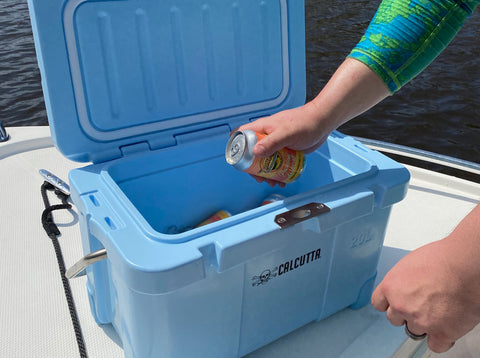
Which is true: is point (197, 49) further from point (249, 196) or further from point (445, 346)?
point (445, 346)

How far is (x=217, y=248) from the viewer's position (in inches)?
28.9

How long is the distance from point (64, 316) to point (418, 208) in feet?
3.56

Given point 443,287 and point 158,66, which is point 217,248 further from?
point 158,66

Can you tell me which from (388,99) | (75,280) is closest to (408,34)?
(75,280)

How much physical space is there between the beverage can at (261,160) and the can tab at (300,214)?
12 cm

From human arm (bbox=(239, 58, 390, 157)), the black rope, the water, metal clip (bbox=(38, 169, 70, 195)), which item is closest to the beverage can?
human arm (bbox=(239, 58, 390, 157))

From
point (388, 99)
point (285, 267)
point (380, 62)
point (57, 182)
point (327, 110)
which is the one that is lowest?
point (388, 99)

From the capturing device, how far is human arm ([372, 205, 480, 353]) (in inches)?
21.9

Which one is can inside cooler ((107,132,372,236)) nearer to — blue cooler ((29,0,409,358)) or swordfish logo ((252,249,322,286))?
blue cooler ((29,0,409,358))

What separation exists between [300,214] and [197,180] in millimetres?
395

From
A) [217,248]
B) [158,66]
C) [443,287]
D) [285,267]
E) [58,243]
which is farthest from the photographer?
[58,243]

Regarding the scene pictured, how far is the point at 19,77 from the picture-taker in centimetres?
579

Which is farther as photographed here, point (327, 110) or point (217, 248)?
point (327, 110)

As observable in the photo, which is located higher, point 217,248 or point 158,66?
point 158,66
